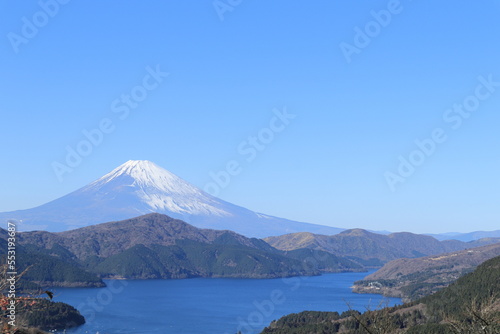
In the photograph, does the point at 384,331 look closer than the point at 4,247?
Yes

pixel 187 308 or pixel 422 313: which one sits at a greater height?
pixel 422 313

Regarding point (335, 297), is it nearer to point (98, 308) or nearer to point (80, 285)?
point (98, 308)

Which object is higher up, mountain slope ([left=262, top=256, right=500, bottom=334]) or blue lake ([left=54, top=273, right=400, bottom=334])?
mountain slope ([left=262, top=256, right=500, bottom=334])

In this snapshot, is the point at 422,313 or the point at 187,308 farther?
the point at 187,308

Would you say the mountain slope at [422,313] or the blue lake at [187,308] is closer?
the mountain slope at [422,313]

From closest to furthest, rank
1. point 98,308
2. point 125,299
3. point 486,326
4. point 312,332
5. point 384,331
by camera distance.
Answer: point 486,326 → point 384,331 → point 312,332 → point 98,308 → point 125,299

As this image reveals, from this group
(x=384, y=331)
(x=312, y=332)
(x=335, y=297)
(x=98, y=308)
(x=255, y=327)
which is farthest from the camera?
(x=335, y=297)

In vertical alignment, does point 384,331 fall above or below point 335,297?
above

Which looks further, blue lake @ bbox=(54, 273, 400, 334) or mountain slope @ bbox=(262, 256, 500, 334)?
blue lake @ bbox=(54, 273, 400, 334)

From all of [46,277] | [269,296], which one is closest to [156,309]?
[269,296]

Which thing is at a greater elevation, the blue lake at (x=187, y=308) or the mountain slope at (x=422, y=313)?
the mountain slope at (x=422, y=313)
